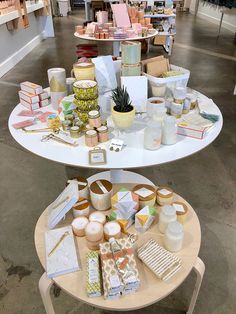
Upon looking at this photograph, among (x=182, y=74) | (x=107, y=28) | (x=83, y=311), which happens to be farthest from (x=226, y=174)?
(x=107, y=28)

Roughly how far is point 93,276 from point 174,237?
0.34m

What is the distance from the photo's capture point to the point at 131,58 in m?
1.46

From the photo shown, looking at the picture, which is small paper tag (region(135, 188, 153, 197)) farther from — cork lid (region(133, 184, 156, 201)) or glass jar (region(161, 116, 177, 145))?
glass jar (region(161, 116, 177, 145))

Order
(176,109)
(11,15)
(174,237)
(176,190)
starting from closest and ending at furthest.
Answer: (174,237) → (176,109) → (176,190) → (11,15)

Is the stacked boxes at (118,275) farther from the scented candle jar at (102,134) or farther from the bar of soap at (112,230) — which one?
the scented candle jar at (102,134)

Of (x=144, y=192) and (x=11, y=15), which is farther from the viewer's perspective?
(x=11, y=15)

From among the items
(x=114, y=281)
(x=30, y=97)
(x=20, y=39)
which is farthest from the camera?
(x=20, y=39)

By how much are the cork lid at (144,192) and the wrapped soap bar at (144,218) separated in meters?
0.05

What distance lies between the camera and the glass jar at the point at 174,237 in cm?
103

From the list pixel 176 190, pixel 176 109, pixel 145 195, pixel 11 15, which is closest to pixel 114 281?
pixel 145 195

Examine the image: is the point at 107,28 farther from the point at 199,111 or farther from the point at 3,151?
the point at 199,111

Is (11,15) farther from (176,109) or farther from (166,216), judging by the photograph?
(166,216)

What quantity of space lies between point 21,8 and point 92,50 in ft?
8.30

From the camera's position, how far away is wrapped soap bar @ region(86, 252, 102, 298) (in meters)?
0.92
